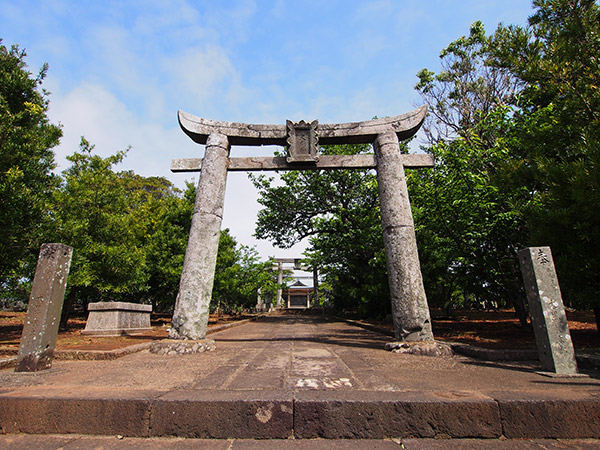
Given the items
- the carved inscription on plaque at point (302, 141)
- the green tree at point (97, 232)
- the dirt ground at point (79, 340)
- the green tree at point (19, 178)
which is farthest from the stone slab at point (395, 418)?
the green tree at point (97, 232)

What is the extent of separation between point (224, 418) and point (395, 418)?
127 cm

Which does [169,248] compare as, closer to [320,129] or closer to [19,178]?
[19,178]

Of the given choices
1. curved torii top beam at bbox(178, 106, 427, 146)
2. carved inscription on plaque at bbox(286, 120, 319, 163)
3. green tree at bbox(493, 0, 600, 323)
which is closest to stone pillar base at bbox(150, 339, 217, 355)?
carved inscription on plaque at bbox(286, 120, 319, 163)

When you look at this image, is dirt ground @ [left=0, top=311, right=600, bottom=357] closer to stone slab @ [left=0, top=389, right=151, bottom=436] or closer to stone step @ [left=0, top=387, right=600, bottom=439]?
stone slab @ [left=0, top=389, right=151, bottom=436]

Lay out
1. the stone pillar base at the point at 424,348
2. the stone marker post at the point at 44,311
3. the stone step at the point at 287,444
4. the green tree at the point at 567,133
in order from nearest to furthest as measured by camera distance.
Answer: the stone step at the point at 287,444
the stone marker post at the point at 44,311
the green tree at the point at 567,133
the stone pillar base at the point at 424,348

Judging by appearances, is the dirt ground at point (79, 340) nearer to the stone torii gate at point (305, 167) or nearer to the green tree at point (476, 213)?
the stone torii gate at point (305, 167)

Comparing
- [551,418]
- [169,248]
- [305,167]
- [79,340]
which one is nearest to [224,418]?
[551,418]

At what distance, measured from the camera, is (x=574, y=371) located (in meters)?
3.28

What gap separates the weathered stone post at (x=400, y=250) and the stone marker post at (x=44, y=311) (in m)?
5.19

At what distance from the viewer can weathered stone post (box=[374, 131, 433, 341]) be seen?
5320 mm

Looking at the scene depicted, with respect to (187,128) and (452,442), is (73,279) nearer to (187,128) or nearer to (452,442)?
(187,128)

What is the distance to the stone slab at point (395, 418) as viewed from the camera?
2.17 m

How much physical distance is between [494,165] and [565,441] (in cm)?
711

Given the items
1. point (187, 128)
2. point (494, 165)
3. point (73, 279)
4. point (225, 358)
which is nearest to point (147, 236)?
point (73, 279)
